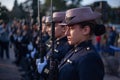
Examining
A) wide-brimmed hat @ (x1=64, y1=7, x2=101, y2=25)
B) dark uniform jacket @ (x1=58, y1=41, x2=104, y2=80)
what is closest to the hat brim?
wide-brimmed hat @ (x1=64, y1=7, x2=101, y2=25)

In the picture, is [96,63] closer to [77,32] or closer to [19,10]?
[77,32]

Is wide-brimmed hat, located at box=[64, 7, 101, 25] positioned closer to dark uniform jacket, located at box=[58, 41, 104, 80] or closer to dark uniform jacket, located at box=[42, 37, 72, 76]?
dark uniform jacket, located at box=[58, 41, 104, 80]

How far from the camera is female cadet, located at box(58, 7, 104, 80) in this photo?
3002 mm

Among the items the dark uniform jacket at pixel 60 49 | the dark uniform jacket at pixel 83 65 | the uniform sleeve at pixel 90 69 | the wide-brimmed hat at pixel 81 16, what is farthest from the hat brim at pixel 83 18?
the dark uniform jacket at pixel 60 49

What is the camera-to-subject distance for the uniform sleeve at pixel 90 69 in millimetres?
2953

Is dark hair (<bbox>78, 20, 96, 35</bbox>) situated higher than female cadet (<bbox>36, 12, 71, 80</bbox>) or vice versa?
dark hair (<bbox>78, 20, 96, 35</bbox>)

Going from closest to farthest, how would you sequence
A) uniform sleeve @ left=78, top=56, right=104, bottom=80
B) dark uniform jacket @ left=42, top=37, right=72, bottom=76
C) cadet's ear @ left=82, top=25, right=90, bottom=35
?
uniform sleeve @ left=78, top=56, right=104, bottom=80
cadet's ear @ left=82, top=25, right=90, bottom=35
dark uniform jacket @ left=42, top=37, right=72, bottom=76

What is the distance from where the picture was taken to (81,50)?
3.23 meters

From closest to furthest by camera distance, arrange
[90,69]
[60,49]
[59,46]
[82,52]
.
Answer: [90,69]
[82,52]
[60,49]
[59,46]

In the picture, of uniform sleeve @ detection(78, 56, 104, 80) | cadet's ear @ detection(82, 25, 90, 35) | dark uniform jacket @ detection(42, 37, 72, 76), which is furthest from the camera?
dark uniform jacket @ detection(42, 37, 72, 76)

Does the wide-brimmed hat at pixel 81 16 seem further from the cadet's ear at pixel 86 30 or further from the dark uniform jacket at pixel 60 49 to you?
the dark uniform jacket at pixel 60 49

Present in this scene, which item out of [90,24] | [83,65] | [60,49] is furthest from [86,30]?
[60,49]

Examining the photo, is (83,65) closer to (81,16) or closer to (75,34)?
(75,34)

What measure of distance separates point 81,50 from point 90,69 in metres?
0.31
